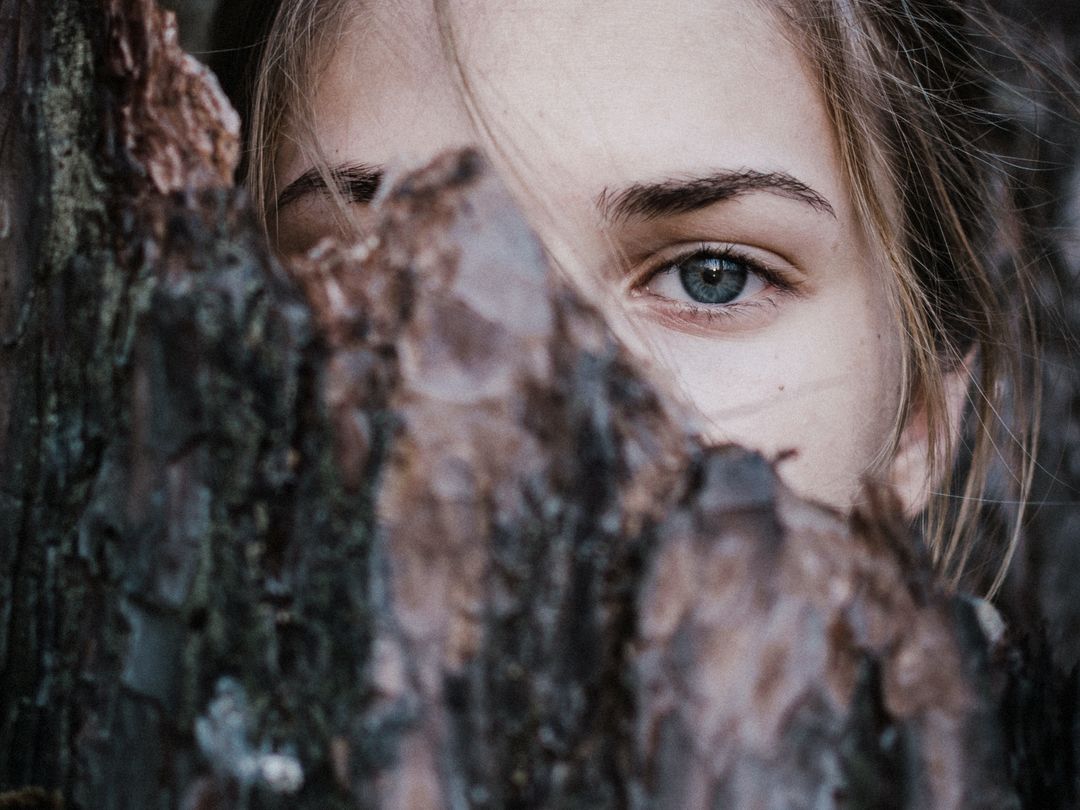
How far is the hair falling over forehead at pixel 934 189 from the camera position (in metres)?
0.96

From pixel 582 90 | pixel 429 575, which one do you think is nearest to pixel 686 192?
pixel 582 90

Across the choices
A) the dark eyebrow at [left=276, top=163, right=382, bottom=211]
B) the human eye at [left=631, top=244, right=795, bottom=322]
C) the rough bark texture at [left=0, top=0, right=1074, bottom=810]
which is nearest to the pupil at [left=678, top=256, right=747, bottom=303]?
the human eye at [left=631, top=244, right=795, bottom=322]

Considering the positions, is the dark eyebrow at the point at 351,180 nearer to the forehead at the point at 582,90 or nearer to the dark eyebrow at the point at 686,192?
the forehead at the point at 582,90

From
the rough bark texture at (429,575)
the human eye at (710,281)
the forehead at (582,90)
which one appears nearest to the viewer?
the rough bark texture at (429,575)

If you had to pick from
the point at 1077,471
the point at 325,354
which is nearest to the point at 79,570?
the point at 325,354

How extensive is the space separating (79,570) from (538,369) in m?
0.24

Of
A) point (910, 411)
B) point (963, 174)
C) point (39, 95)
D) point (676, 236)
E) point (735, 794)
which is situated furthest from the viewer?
point (963, 174)

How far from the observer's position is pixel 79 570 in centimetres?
43

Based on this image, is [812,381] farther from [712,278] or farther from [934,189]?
[934,189]

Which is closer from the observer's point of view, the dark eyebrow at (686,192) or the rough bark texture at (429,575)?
the rough bark texture at (429,575)

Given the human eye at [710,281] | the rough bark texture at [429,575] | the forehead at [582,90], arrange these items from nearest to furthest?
the rough bark texture at [429,575]
the forehead at [582,90]
the human eye at [710,281]

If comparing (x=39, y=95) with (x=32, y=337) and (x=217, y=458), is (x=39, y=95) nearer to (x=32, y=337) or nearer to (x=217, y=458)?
(x=32, y=337)

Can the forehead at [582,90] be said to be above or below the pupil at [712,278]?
above

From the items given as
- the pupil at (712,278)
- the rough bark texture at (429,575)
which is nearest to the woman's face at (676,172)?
the pupil at (712,278)
